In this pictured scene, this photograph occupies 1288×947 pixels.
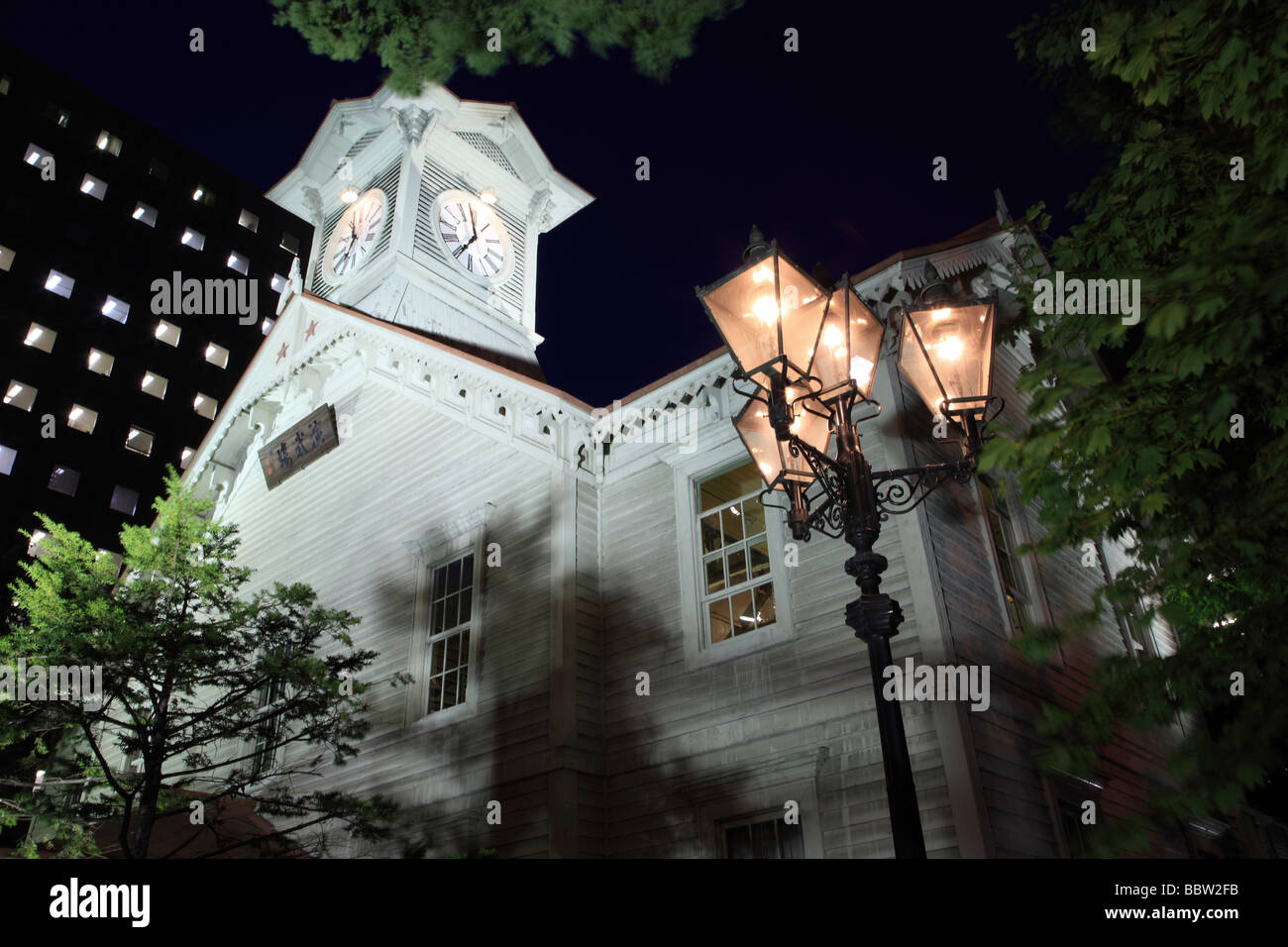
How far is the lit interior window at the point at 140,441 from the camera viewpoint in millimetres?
48750

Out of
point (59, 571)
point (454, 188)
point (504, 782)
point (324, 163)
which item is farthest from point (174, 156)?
point (504, 782)

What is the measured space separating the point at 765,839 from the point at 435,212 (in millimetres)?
16111

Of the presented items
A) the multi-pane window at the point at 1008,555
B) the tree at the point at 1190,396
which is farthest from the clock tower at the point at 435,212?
the tree at the point at 1190,396

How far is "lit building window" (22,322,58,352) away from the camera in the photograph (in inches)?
1823

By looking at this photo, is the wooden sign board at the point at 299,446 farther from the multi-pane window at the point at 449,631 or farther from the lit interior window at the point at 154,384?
the lit interior window at the point at 154,384

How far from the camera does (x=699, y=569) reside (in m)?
11.0

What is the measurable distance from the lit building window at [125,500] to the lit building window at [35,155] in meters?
19.0

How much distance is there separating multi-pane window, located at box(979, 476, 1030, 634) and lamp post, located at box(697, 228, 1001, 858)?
4444mm

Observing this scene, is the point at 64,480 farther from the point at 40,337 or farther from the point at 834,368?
the point at 834,368

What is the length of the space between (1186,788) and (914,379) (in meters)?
3.64

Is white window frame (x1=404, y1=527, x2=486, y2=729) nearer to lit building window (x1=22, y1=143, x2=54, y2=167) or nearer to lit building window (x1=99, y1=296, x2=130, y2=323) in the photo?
lit building window (x1=99, y1=296, x2=130, y2=323)

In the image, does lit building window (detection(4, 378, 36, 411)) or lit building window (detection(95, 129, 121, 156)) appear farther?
lit building window (detection(95, 129, 121, 156))

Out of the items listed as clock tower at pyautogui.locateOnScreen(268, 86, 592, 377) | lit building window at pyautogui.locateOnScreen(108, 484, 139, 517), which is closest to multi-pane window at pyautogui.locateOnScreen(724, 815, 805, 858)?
clock tower at pyautogui.locateOnScreen(268, 86, 592, 377)

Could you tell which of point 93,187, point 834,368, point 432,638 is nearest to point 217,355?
point 93,187
